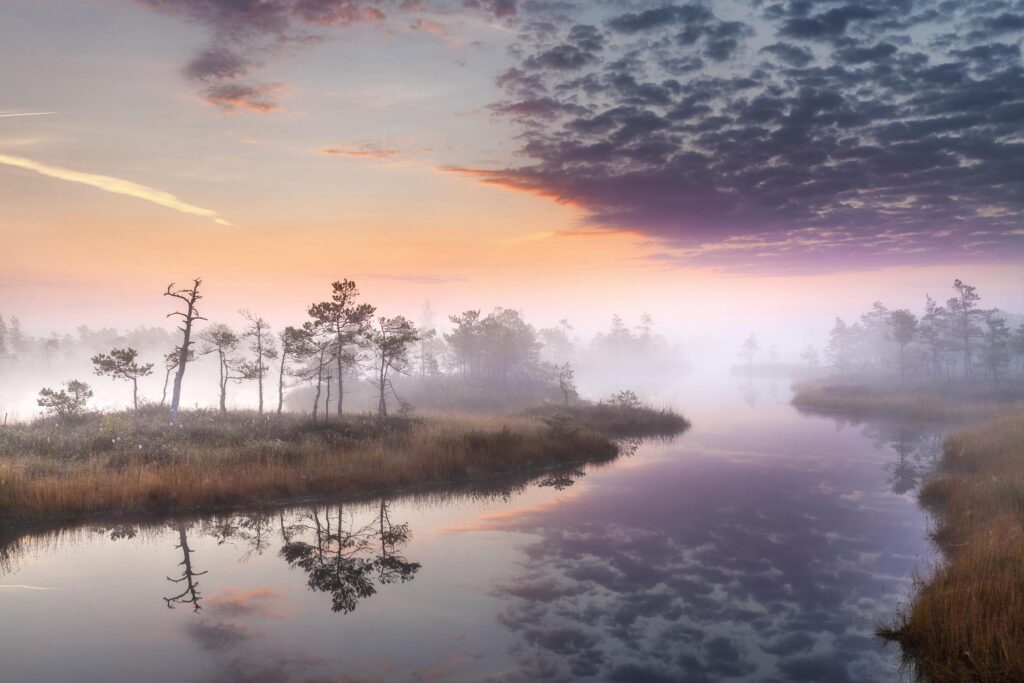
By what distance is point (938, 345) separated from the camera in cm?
8456

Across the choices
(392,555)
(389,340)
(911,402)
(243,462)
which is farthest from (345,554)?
(911,402)

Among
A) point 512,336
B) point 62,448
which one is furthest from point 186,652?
point 512,336

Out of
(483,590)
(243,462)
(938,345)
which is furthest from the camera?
(938,345)

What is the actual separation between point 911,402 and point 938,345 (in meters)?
43.3

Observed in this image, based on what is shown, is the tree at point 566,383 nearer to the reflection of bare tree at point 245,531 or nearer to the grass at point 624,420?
the grass at point 624,420

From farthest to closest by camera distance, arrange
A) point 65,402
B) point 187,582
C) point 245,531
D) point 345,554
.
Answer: point 65,402 → point 245,531 → point 345,554 → point 187,582

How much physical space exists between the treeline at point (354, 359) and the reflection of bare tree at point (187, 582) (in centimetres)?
1327

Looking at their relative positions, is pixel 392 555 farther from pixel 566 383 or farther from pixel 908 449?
pixel 566 383

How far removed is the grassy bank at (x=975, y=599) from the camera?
8.82 metres

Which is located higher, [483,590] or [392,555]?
[392,555]

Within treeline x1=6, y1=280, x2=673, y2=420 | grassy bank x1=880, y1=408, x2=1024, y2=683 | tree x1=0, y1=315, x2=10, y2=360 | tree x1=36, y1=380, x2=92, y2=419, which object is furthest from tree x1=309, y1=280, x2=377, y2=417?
tree x1=0, y1=315, x2=10, y2=360

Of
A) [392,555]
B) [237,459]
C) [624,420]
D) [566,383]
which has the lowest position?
[392,555]

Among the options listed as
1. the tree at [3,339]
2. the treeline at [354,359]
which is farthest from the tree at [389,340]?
the tree at [3,339]

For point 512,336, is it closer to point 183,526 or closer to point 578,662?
point 183,526
